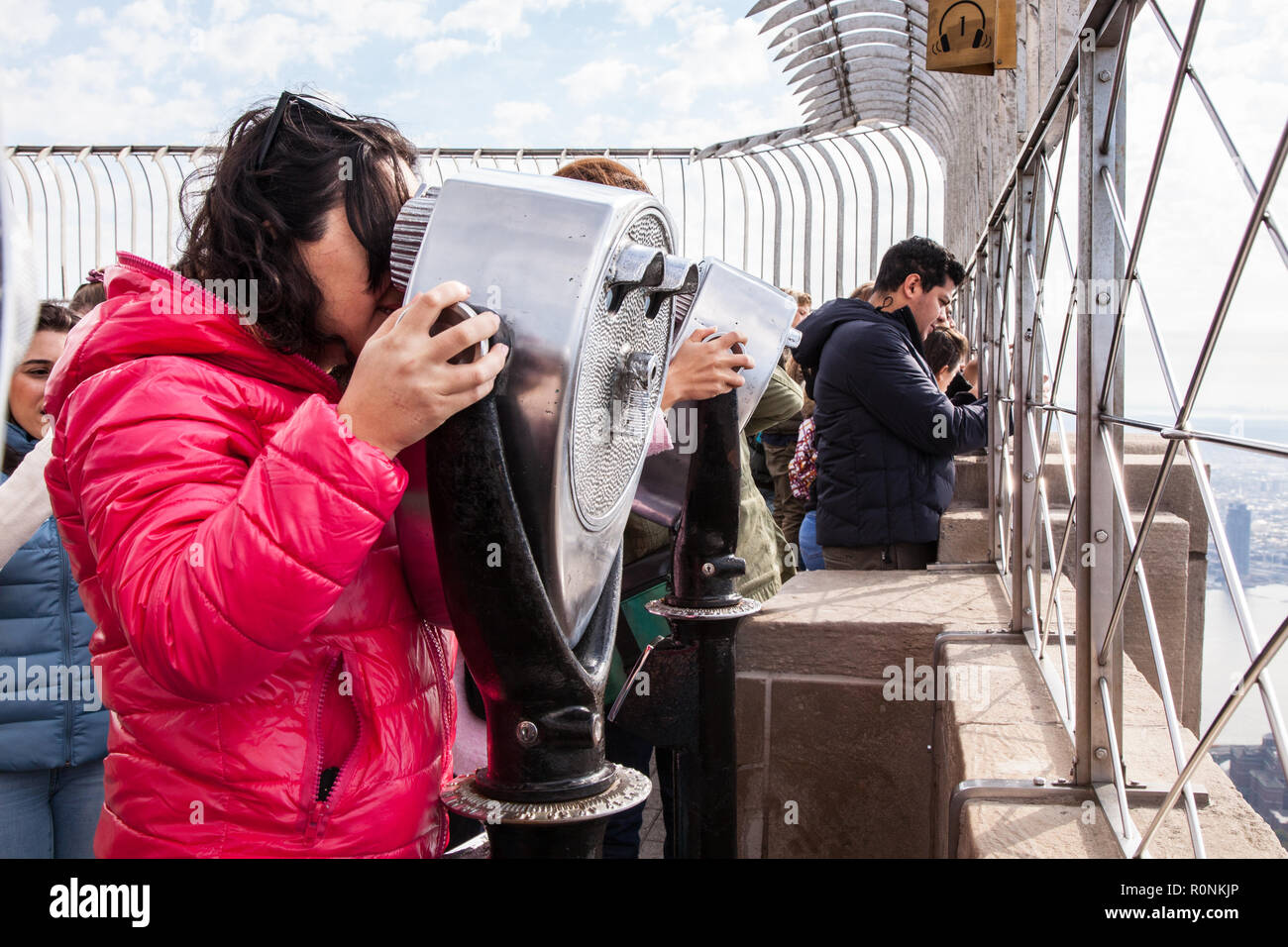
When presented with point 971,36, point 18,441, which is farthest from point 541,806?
point 971,36

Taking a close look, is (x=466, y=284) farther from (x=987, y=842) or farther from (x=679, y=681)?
(x=987, y=842)

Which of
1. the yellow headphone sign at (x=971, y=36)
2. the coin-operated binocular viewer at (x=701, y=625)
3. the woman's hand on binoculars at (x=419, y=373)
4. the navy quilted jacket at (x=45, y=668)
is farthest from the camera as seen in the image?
the yellow headphone sign at (x=971, y=36)

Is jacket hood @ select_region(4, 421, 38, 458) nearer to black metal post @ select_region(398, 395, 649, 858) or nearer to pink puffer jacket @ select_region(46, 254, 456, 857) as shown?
pink puffer jacket @ select_region(46, 254, 456, 857)

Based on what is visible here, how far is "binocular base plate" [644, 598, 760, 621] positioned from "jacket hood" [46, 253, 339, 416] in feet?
2.55

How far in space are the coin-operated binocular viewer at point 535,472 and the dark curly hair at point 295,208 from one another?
0.46 feet

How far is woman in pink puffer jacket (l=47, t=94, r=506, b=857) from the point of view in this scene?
96cm

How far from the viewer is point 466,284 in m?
0.99

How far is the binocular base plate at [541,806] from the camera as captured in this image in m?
1.04

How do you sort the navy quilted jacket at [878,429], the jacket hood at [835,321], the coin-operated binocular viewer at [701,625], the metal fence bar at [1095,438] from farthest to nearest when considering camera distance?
the jacket hood at [835,321] → the navy quilted jacket at [878,429] → the coin-operated binocular viewer at [701,625] → the metal fence bar at [1095,438]

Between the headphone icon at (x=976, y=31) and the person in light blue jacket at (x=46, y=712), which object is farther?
the headphone icon at (x=976, y=31)

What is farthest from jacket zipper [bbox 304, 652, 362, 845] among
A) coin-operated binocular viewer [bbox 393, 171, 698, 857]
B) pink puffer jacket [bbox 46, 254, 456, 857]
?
coin-operated binocular viewer [bbox 393, 171, 698, 857]

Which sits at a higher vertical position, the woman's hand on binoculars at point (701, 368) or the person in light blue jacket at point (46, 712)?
the woman's hand on binoculars at point (701, 368)

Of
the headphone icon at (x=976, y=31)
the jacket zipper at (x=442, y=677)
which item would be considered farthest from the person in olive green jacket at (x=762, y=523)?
the jacket zipper at (x=442, y=677)

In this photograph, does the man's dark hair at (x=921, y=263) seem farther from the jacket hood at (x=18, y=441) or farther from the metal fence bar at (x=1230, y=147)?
the jacket hood at (x=18, y=441)
